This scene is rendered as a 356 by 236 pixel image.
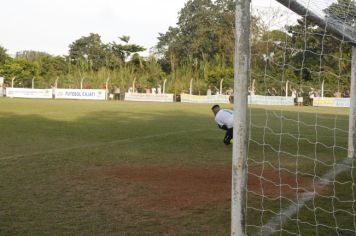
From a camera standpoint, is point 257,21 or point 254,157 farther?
point 254,157

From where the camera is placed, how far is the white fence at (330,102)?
132 feet

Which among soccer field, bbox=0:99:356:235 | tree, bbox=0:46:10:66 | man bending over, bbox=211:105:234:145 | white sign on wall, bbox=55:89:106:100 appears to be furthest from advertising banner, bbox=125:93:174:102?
man bending over, bbox=211:105:234:145

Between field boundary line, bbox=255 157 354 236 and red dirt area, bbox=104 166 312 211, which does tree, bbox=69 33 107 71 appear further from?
field boundary line, bbox=255 157 354 236

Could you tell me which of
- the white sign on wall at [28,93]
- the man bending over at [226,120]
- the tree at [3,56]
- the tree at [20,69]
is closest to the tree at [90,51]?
the tree at [20,69]

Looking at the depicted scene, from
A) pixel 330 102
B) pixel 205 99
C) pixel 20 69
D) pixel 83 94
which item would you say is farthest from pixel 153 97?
pixel 20 69

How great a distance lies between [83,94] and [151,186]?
4419cm

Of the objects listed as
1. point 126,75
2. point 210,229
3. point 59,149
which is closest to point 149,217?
point 210,229

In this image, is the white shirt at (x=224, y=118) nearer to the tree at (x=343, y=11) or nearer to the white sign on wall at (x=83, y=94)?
the tree at (x=343, y=11)

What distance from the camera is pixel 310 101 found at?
43188mm

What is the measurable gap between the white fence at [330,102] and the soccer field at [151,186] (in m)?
28.3

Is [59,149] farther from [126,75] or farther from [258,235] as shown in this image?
[126,75]

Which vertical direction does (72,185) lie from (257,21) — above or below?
below

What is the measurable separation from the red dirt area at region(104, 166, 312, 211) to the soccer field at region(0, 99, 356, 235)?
0.01 m

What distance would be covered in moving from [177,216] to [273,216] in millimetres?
1070
